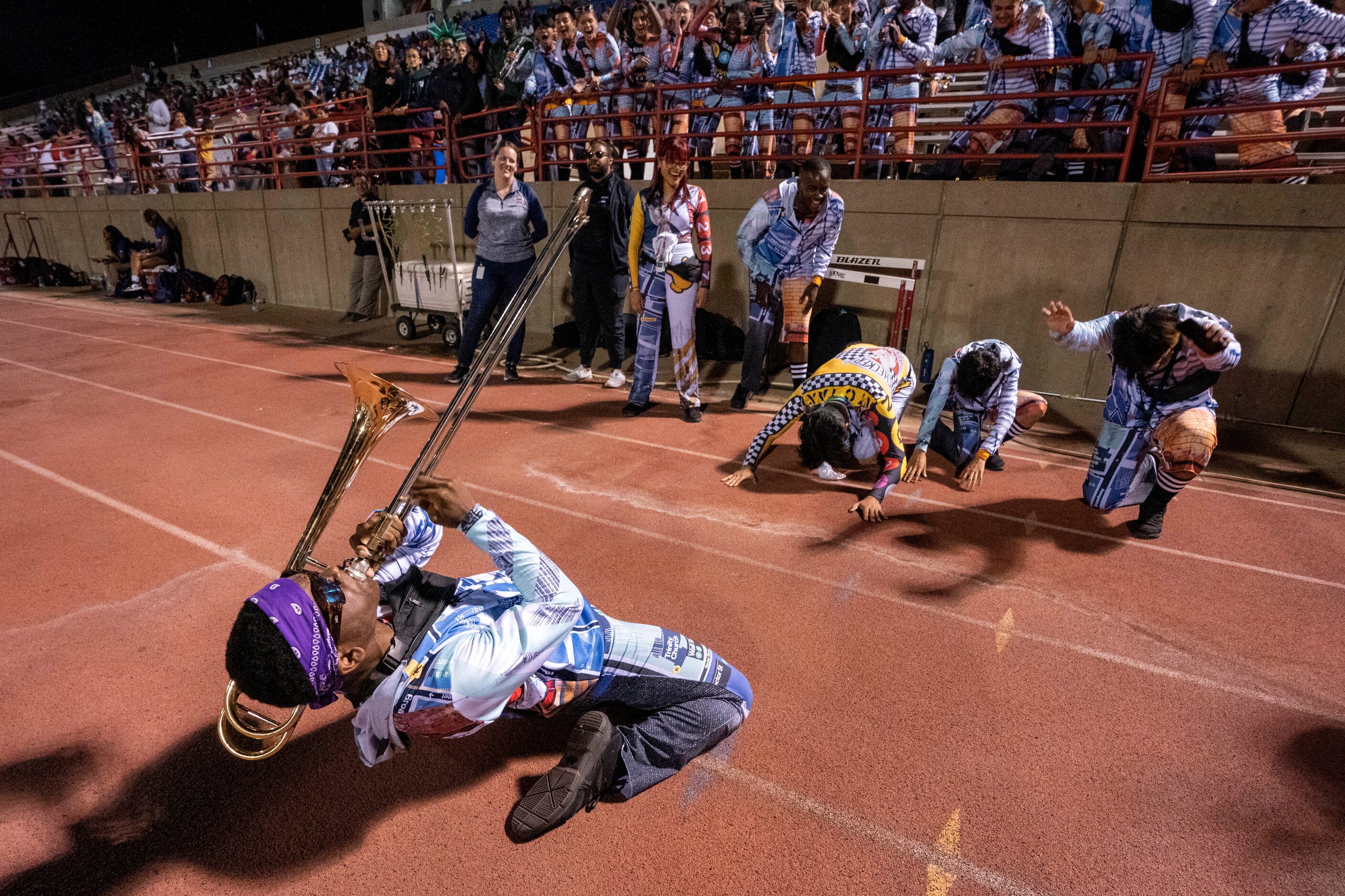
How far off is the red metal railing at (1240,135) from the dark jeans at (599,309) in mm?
5303

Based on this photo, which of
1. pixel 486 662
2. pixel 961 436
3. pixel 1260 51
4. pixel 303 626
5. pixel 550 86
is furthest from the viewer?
pixel 550 86

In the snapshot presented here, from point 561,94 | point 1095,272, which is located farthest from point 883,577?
point 561,94

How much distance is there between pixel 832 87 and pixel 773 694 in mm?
7860

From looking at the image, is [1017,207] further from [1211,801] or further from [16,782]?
[16,782]

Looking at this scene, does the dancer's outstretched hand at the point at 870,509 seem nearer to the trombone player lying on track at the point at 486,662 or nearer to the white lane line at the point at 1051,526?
the white lane line at the point at 1051,526

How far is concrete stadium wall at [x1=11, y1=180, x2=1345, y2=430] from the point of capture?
19.2 feet

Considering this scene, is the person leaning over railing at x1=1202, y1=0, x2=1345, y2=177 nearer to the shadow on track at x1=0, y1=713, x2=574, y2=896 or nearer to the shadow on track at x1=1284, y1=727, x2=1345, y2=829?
the shadow on track at x1=1284, y1=727, x2=1345, y2=829

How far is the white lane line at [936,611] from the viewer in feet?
10.2

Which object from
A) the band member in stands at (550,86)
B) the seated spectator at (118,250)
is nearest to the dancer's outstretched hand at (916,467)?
the band member in stands at (550,86)

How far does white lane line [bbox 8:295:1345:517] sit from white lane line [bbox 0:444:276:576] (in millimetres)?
1510

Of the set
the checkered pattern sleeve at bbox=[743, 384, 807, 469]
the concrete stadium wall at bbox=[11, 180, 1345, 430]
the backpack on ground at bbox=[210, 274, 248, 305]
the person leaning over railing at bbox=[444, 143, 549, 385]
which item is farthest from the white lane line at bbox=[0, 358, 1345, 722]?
the backpack on ground at bbox=[210, 274, 248, 305]

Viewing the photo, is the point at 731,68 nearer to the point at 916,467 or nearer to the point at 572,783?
the point at 916,467

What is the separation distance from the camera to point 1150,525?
14.9 feet

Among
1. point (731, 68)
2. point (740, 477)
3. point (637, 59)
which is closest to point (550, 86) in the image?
point (637, 59)
